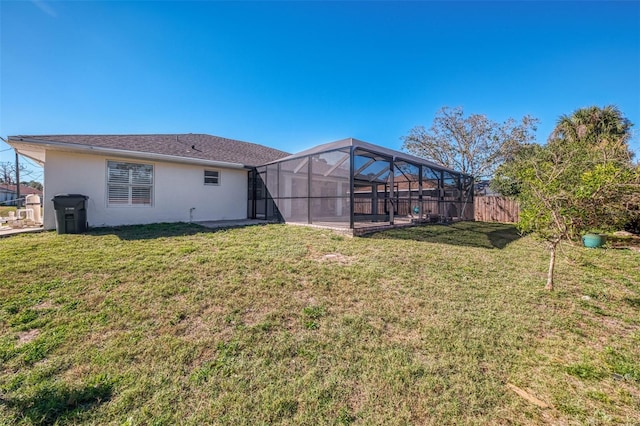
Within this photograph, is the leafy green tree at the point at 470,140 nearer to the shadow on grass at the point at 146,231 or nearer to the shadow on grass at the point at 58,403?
the shadow on grass at the point at 146,231

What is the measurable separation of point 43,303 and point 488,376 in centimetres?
493

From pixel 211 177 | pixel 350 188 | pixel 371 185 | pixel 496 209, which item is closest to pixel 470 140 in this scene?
pixel 496 209

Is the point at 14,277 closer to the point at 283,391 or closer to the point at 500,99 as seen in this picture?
the point at 283,391

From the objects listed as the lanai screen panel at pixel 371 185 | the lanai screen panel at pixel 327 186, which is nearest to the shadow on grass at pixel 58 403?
the lanai screen panel at pixel 327 186

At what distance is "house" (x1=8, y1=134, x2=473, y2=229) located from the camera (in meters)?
7.50

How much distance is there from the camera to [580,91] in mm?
12109

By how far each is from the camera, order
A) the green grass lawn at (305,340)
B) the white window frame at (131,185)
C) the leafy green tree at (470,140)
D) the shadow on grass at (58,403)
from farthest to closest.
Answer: the leafy green tree at (470,140) < the white window frame at (131,185) < the green grass lawn at (305,340) < the shadow on grass at (58,403)

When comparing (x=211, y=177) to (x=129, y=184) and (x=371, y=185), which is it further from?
(x=371, y=185)

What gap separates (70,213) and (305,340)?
7.69 meters

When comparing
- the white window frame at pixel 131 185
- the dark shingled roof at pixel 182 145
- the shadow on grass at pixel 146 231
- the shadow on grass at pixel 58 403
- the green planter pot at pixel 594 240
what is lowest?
the shadow on grass at pixel 58 403

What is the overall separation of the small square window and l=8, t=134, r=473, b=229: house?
0.04m

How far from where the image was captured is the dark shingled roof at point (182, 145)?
7758 millimetres

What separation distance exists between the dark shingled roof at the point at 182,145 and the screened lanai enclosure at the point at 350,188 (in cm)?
165

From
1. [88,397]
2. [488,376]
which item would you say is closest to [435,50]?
[488,376]
